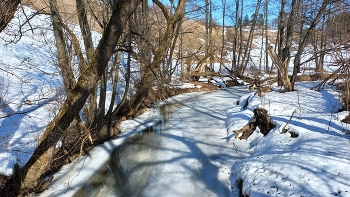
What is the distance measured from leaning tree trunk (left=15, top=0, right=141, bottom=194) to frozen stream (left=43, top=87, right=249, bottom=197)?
1.06m

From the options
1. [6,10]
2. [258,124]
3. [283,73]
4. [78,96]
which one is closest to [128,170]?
[78,96]

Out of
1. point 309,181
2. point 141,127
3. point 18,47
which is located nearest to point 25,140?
point 141,127

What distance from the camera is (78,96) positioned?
4.96m

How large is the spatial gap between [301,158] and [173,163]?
3084 millimetres

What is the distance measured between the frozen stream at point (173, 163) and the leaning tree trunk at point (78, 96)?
3.49 ft

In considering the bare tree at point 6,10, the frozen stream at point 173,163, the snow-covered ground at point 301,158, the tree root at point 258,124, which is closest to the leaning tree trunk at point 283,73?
the snow-covered ground at point 301,158

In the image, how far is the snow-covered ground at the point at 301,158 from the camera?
12.2 feet

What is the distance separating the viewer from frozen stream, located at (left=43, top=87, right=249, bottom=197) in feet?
17.7

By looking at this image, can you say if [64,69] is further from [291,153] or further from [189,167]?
[291,153]

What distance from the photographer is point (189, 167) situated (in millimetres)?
6156

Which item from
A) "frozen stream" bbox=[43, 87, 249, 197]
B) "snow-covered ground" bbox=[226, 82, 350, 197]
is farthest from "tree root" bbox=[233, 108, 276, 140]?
"frozen stream" bbox=[43, 87, 249, 197]

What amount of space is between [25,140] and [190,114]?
6.11 m

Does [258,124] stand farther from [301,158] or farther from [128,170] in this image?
[128,170]

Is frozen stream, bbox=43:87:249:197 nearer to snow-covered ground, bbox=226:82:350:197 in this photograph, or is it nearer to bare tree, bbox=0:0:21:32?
snow-covered ground, bbox=226:82:350:197
